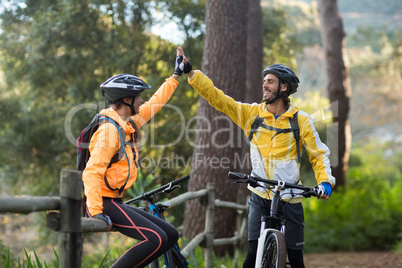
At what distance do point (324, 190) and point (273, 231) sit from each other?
1.80 ft

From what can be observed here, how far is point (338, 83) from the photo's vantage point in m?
13.5

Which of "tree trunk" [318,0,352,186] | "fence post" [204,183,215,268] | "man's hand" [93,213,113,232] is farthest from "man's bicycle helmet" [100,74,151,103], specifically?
"tree trunk" [318,0,352,186]

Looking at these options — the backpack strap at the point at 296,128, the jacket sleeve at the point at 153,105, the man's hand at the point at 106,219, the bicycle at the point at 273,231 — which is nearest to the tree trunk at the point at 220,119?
the jacket sleeve at the point at 153,105

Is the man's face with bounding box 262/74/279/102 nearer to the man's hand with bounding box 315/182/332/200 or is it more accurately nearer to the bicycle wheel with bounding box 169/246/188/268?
the man's hand with bounding box 315/182/332/200

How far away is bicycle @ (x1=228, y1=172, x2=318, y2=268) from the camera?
334 cm

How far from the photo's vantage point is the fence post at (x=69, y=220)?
2578mm

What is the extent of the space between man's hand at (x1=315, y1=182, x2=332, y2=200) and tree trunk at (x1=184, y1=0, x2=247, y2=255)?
3541 mm

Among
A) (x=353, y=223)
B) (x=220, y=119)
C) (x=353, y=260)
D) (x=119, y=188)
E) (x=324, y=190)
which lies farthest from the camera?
(x=353, y=223)

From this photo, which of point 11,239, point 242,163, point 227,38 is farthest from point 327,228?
point 11,239

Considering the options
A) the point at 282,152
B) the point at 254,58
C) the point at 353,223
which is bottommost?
the point at 353,223

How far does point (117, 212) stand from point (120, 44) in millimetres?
10072

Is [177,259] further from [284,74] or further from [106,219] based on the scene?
[284,74]

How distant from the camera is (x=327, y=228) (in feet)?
38.1

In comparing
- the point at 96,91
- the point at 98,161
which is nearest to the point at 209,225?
the point at 98,161
